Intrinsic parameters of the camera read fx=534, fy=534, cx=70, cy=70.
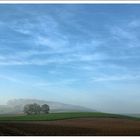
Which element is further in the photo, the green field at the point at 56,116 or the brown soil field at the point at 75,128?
the green field at the point at 56,116

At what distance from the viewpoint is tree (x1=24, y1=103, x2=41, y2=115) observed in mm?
9914

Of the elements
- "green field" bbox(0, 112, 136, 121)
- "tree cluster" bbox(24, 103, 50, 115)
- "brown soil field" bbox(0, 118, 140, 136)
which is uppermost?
"tree cluster" bbox(24, 103, 50, 115)

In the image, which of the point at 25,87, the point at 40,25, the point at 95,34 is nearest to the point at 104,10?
the point at 95,34

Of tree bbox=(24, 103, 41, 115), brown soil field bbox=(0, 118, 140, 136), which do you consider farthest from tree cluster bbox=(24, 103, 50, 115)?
brown soil field bbox=(0, 118, 140, 136)

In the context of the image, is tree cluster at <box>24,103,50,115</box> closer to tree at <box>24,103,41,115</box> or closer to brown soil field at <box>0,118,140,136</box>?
tree at <box>24,103,41,115</box>

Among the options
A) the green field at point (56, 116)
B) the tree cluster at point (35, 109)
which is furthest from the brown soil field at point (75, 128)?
the tree cluster at point (35, 109)

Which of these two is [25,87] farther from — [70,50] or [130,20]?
[130,20]

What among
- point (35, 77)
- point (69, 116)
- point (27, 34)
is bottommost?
point (69, 116)

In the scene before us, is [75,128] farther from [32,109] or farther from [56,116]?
[32,109]

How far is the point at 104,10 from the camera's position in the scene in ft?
33.0

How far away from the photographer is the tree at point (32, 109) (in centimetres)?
991

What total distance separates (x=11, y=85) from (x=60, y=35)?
1.31 m

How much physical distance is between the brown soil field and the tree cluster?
19 cm

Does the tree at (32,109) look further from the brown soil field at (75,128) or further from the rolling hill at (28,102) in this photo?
the brown soil field at (75,128)
